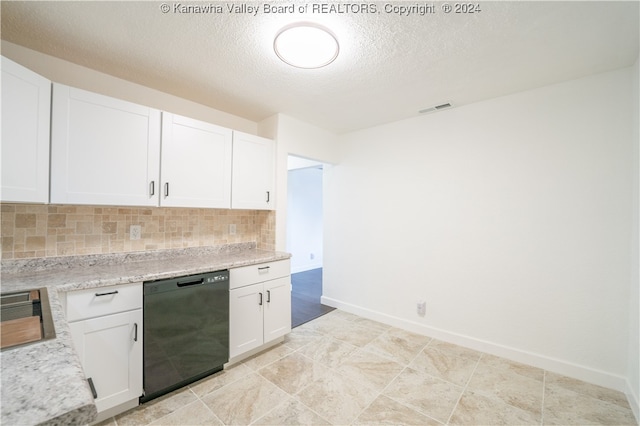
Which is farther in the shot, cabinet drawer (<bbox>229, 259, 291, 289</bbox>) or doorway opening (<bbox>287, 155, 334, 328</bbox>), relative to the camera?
doorway opening (<bbox>287, 155, 334, 328</bbox>)

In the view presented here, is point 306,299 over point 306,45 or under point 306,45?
under

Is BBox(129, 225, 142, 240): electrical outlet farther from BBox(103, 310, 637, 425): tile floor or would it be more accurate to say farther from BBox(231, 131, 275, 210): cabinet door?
BBox(103, 310, 637, 425): tile floor

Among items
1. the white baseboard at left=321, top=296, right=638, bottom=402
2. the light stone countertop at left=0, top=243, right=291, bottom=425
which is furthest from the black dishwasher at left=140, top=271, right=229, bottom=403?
the white baseboard at left=321, top=296, right=638, bottom=402

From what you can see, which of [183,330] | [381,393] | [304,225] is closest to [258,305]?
[183,330]

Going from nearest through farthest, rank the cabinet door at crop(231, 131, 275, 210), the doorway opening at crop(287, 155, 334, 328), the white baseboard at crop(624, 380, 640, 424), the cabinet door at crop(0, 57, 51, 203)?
the cabinet door at crop(0, 57, 51, 203), the white baseboard at crop(624, 380, 640, 424), the cabinet door at crop(231, 131, 275, 210), the doorway opening at crop(287, 155, 334, 328)

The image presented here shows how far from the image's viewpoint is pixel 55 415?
0.51 meters

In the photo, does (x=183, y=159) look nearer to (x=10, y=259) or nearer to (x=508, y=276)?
(x=10, y=259)

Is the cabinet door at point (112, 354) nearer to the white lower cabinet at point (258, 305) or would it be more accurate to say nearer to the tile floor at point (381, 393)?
the tile floor at point (381, 393)

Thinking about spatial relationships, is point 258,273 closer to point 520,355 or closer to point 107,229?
point 107,229

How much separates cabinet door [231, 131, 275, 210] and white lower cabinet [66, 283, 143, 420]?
1220 millimetres

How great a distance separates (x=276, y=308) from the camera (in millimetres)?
2580

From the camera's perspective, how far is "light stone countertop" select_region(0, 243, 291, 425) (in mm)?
531

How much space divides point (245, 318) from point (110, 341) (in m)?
0.95

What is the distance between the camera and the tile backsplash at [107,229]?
178 centimetres
